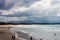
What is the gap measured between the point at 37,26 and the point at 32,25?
5.6 inches

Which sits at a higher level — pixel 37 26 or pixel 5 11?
pixel 5 11

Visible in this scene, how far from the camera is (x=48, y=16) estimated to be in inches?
186

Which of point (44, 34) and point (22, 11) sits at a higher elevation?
point (22, 11)

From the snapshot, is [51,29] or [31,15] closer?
[31,15]

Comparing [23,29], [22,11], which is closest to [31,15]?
[22,11]

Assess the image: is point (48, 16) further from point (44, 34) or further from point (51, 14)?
point (44, 34)

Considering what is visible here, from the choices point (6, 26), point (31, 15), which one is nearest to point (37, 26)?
point (31, 15)

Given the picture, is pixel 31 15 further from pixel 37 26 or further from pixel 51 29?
pixel 51 29

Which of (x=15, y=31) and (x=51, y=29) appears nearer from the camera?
(x=15, y=31)

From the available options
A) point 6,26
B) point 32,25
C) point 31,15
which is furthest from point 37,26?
point 6,26

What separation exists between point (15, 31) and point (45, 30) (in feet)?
2.78

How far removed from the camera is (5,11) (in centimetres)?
470

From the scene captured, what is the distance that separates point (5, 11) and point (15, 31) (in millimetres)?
553

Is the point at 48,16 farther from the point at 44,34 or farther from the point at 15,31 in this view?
the point at 15,31
